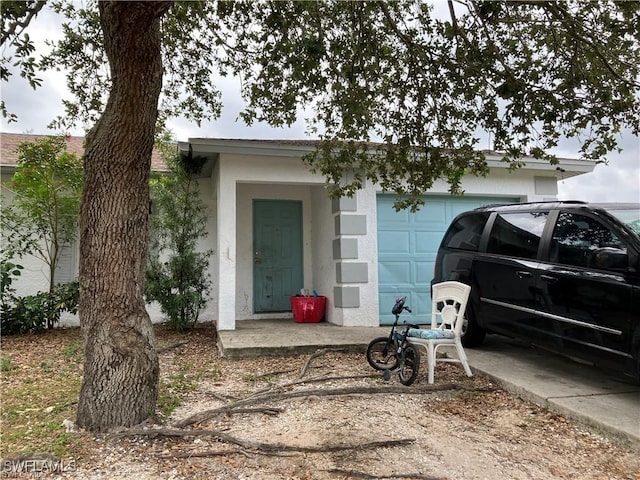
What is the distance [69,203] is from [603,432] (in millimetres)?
8186

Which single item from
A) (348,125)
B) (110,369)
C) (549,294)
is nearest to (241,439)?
(110,369)

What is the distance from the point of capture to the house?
23.4 feet

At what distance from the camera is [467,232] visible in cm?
588

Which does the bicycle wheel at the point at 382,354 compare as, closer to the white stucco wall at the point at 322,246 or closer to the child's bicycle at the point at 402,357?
the child's bicycle at the point at 402,357

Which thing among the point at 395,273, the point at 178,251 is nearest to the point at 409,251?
the point at 395,273

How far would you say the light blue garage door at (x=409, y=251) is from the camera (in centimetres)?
795

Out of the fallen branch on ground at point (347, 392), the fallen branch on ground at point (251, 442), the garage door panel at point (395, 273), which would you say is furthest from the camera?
the garage door panel at point (395, 273)

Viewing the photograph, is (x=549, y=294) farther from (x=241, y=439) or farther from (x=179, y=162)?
(x=179, y=162)

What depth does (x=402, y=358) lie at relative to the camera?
4477 millimetres

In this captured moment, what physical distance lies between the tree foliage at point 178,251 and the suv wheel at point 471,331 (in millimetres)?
4381

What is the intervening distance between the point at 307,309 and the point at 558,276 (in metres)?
4.69

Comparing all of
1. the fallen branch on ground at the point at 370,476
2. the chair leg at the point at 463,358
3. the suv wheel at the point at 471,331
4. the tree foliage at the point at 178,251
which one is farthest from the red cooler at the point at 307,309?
the fallen branch on ground at the point at 370,476

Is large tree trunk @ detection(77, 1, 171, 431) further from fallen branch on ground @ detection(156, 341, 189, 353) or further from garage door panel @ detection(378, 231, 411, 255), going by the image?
garage door panel @ detection(378, 231, 411, 255)

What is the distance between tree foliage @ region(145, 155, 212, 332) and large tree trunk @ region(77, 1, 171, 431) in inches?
157
